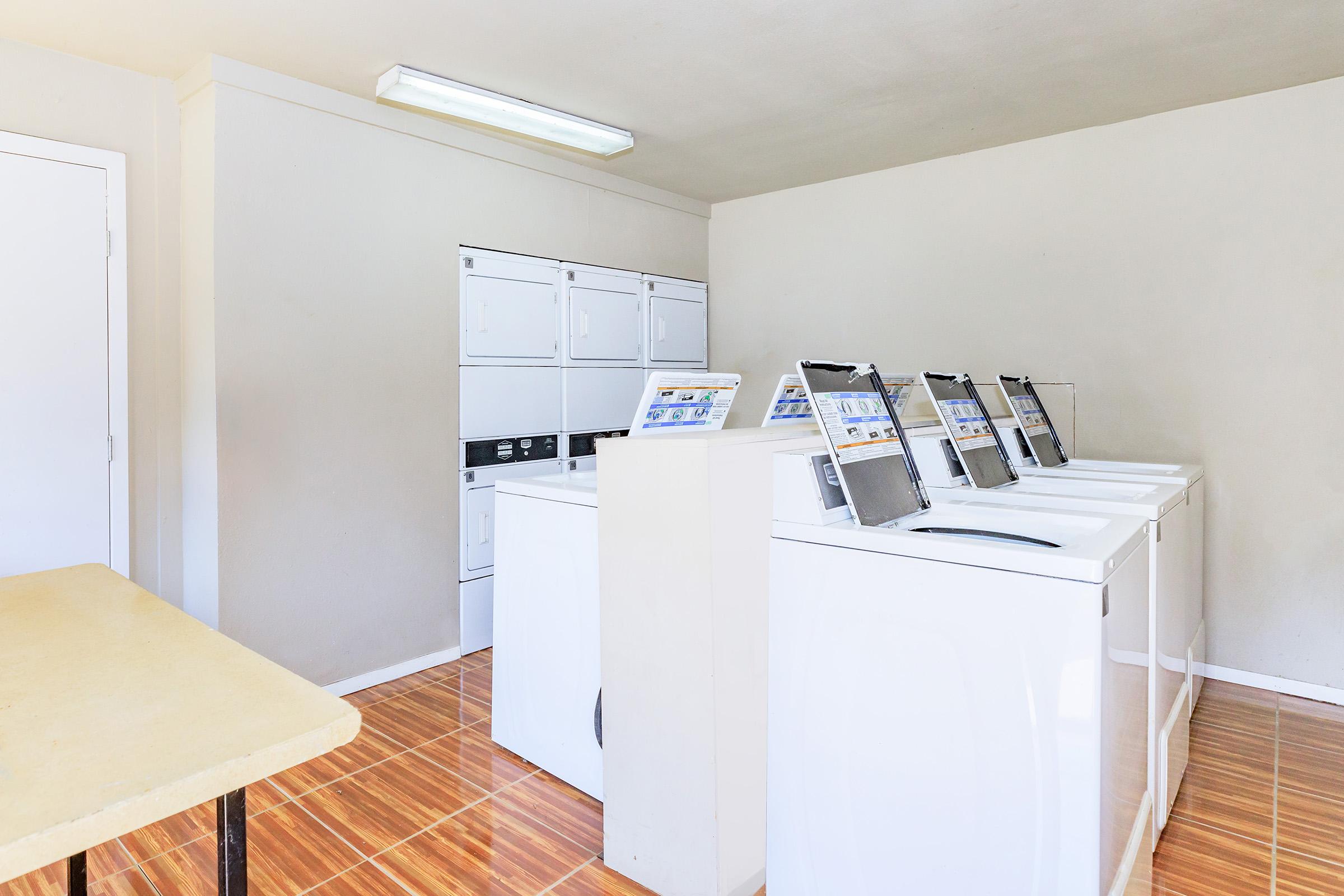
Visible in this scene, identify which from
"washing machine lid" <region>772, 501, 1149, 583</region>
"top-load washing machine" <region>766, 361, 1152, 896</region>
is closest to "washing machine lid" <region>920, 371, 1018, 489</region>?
"washing machine lid" <region>772, 501, 1149, 583</region>

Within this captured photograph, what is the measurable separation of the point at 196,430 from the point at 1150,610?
132 inches

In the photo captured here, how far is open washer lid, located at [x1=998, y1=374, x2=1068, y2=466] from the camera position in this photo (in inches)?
122

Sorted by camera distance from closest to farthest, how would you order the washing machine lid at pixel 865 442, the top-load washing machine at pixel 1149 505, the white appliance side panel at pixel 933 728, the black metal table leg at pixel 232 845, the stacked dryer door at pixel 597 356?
the black metal table leg at pixel 232 845 < the white appliance side panel at pixel 933 728 < the washing machine lid at pixel 865 442 < the top-load washing machine at pixel 1149 505 < the stacked dryer door at pixel 597 356

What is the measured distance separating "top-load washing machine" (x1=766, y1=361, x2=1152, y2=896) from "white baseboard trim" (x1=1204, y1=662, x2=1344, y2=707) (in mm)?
2083

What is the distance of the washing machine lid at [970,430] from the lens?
2.44m

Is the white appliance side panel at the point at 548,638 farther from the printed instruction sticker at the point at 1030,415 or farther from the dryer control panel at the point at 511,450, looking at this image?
the printed instruction sticker at the point at 1030,415

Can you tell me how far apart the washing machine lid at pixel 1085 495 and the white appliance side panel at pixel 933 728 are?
23 cm

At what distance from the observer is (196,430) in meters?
3.00

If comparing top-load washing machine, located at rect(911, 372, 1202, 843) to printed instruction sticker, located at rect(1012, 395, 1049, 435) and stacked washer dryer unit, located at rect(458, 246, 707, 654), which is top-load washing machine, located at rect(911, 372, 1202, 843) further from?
stacked washer dryer unit, located at rect(458, 246, 707, 654)

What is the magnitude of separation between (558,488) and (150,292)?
2053 millimetres

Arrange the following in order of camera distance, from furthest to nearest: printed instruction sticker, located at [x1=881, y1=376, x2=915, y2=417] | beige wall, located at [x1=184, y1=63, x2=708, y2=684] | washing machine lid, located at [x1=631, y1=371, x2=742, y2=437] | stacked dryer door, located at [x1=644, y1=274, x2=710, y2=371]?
stacked dryer door, located at [x1=644, y1=274, x2=710, y2=371], printed instruction sticker, located at [x1=881, y1=376, x2=915, y2=417], beige wall, located at [x1=184, y1=63, x2=708, y2=684], washing machine lid, located at [x1=631, y1=371, x2=742, y2=437]

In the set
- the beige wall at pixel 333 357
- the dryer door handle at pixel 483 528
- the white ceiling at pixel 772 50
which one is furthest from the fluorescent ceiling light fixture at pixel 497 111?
the dryer door handle at pixel 483 528

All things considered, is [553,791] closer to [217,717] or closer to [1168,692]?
[217,717]

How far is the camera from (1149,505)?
192 centimetres
